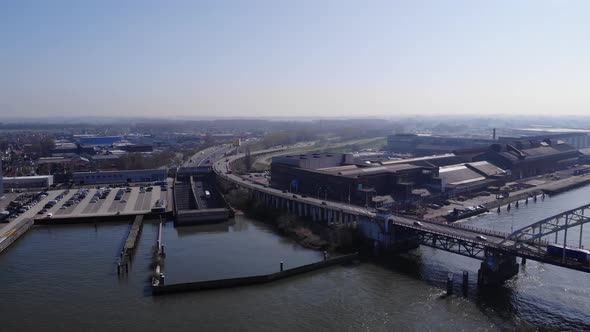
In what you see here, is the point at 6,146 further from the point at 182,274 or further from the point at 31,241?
the point at 182,274

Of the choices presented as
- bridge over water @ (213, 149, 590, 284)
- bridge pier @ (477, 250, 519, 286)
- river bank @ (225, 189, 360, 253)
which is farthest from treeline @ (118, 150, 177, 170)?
bridge pier @ (477, 250, 519, 286)

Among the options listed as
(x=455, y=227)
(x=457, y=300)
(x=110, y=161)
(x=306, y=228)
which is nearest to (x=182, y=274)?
(x=306, y=228)

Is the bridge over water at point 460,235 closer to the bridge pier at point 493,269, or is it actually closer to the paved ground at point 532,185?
the bridge pier at point 493,269

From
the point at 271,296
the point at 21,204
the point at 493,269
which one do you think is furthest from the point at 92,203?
the point at 493,269

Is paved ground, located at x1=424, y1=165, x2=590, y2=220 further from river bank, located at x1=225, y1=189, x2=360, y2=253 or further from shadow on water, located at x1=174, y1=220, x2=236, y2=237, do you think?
shadow on water, located at x1=174, y1=220, x2=236, y2=237

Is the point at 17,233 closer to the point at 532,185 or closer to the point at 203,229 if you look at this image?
the point at 203,229
